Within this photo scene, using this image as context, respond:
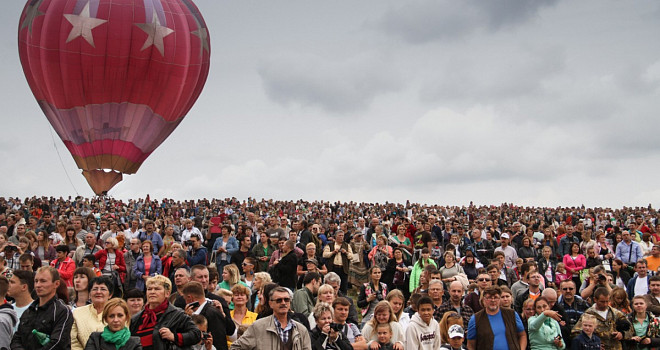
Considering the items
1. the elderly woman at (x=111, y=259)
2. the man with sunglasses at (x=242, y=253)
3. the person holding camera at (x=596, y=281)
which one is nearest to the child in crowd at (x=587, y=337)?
the person holding camera at (x=596, y=281)

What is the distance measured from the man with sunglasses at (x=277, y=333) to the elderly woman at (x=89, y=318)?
1.60 metres

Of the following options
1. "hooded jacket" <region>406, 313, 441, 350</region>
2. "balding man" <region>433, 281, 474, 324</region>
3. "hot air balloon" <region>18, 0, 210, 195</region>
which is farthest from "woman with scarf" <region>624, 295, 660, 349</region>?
"hot air balloon" <region>18, 0, 210, 195</region>

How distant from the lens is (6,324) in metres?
6.18

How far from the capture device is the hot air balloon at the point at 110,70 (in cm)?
2298

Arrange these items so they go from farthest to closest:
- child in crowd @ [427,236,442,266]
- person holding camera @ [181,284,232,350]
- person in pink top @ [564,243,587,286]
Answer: child in crowd @ [427,236,442,266] < person in pink top @ [564,243,587,286] < person holding camera @ [181,284,232,350]

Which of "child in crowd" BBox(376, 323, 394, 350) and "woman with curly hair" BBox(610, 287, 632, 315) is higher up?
"woman with curly hair" BBox(610, 287, 632, 315)

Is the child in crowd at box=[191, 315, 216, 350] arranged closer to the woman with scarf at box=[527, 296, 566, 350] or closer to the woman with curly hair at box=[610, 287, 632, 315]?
the woman with scarf at box=[527, 296, 566, 350]

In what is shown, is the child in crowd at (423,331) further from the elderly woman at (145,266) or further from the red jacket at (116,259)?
the red jacket at (116,259)

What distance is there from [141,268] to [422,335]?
602 cm

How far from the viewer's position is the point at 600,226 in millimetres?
22359

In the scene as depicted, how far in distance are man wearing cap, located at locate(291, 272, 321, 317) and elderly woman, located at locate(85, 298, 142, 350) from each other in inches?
110

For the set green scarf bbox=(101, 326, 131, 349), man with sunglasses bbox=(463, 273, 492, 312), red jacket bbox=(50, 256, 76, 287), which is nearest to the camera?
green scarf bbox=(101, 326, 131, 349)

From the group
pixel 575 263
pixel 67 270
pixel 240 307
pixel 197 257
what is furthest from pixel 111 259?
pixel 575 263

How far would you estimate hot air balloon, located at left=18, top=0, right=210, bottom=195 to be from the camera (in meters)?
23.0
